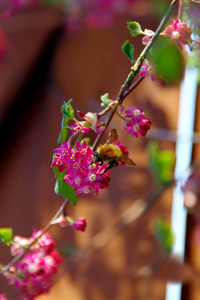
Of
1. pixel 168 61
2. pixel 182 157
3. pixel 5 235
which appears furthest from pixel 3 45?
pixel 168 61

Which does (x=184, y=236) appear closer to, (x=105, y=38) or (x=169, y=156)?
(x=169, y=156)

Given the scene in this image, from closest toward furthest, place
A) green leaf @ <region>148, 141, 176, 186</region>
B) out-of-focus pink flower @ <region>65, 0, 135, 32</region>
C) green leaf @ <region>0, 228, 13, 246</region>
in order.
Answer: green leaf @ <region>0, 228, 13, 246</region> < green leaf @ <region>148, 141, 176, 186</region> < out-of-focus pink flower @ <region>65, 0, 135, 32</region>

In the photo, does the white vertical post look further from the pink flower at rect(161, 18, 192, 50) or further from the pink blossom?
the pink flower at rect(161, 18, 192, 50)

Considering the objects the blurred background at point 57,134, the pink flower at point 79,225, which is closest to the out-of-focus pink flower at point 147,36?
the pink flower at point 79,225

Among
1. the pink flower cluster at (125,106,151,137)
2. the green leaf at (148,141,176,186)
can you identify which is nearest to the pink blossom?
the green leaf at (148,141,176,186)

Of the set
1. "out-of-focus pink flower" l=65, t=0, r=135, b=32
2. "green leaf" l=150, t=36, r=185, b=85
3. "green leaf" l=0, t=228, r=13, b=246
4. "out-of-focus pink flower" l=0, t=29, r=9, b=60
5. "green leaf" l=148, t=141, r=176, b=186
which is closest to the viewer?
"green leaf" l=150, t=36, r=185, b=85

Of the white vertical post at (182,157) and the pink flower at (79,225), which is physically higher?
the white vertical post at (182,157)

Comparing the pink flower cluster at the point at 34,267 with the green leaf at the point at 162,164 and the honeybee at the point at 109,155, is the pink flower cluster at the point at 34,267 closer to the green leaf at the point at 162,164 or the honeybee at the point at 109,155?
the honeybee at the point at 109,155
